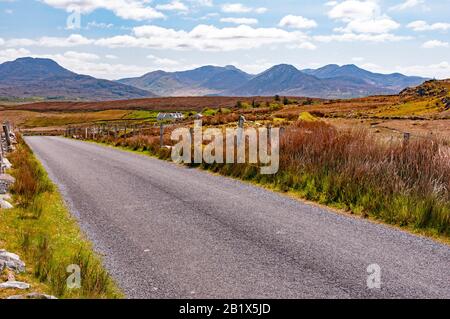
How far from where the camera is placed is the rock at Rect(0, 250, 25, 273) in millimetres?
6086

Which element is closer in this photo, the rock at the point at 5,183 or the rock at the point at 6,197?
the rock at the point at 6,197

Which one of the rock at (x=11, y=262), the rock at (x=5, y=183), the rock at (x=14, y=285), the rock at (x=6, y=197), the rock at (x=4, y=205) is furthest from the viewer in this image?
the rock at (x=5, y=183)

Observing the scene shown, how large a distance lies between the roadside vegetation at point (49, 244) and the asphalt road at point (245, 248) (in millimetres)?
308

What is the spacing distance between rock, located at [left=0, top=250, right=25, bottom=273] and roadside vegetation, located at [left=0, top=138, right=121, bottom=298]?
0.11 m

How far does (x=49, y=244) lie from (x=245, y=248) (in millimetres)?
2979

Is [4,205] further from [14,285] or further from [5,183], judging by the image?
[14,285]

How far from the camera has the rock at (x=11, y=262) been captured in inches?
240
